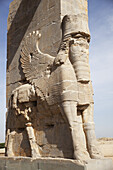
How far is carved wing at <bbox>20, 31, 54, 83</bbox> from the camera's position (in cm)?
562

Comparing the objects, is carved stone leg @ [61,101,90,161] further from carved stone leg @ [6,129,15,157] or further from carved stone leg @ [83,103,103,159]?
carved stone leg @ [6,129,15,157]

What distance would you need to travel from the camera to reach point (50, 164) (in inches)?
191

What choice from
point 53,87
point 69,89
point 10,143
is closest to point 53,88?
point 53,87

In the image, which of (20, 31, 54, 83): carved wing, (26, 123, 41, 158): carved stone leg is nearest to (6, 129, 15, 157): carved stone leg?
(26, 123, 41, 158): carved stone leg

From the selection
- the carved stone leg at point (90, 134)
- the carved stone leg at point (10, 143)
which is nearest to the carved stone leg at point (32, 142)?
the carved stone leg at point (10, 143)

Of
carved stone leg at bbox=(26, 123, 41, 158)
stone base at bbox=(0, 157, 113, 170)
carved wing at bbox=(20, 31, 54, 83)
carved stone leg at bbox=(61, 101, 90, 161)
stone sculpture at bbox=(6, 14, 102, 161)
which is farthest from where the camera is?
carved wing at bbox=(20, 31, 54, 83)

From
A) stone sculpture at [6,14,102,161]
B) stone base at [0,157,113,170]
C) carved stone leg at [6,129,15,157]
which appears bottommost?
stone base at [0,157,113,170]

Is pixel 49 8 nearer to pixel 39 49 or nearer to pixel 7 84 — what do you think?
pixel 39 49

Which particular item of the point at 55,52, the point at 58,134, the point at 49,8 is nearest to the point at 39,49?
the point at 55,52

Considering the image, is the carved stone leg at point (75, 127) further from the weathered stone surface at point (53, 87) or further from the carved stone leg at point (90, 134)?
the carved stone leg at point (90, 134)

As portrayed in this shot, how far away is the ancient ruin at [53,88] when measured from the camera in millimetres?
4886

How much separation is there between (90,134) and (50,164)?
40.8 inches

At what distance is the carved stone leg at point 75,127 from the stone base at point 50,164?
0.66ft

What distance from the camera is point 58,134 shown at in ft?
16.7
